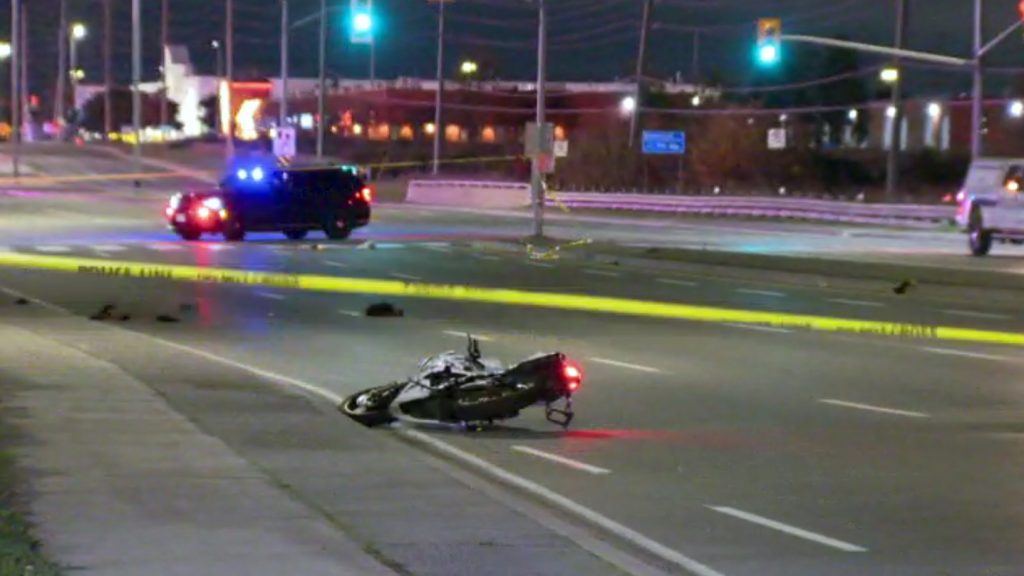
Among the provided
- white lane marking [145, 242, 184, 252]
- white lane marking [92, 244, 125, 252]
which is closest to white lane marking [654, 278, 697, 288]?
white lane marking [145, 242, 184, 252]

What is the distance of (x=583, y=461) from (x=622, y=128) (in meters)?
92.9

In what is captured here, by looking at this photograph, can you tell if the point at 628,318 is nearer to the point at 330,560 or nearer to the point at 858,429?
the point at 858,429

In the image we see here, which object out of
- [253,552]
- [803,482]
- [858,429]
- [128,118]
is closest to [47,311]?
[858,429]

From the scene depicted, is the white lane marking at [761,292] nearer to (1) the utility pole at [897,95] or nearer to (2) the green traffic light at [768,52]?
(2) the green traffic light at [768,52]

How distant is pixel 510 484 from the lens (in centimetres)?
1236

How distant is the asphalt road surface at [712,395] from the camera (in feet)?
35.8

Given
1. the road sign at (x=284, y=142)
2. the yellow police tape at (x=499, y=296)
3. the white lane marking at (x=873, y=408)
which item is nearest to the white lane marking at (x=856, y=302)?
the yellow police tape at (x=499, y=296)

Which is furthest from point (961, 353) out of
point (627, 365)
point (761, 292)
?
point (761, 292)

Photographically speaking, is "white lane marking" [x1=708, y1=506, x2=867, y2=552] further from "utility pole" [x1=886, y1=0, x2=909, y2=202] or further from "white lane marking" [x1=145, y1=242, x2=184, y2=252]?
"utility pole" [x1=886, y1=0, x2=909, y2=202]

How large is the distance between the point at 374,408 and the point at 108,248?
2779 centimetres

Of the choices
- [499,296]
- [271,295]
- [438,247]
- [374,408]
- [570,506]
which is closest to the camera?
[570,506]

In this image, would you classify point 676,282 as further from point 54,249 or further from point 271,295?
point 54,249

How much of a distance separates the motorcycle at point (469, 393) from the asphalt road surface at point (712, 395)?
0.62 feet

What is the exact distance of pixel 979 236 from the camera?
42.1 m
